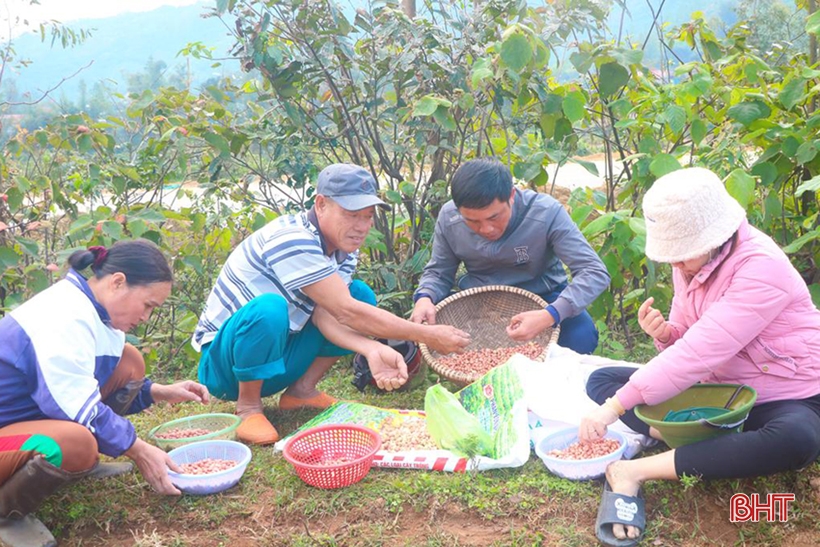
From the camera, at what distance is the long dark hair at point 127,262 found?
2.41 m

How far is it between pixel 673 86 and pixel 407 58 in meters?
1.29

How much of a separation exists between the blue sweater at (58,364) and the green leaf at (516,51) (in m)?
2.05

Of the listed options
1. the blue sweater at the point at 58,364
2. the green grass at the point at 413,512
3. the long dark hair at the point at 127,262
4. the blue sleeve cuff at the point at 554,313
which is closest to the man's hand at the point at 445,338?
the blue sleeve cuff at the point at 554,313

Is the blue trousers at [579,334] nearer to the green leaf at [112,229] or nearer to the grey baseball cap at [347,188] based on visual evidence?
the grey baseball cap at [347,188]

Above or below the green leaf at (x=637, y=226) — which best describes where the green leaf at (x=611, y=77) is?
above

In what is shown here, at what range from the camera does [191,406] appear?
366 cm

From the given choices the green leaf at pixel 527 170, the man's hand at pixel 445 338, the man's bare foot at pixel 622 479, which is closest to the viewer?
the man's bare foot at pixel 622 479

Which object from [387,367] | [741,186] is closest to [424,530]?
[387,367]

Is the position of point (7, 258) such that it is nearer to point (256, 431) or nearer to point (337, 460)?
point (256, 431)

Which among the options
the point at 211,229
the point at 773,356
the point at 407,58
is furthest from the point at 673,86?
the point at 211,229

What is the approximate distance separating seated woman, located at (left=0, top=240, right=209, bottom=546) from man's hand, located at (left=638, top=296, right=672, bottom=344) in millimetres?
1589

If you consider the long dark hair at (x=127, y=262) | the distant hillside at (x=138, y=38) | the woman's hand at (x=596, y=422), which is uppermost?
the long dark hair at (x=127, y=262)

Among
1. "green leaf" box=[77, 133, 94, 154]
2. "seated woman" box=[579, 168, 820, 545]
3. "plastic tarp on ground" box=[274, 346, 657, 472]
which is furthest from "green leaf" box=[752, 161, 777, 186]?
"green leaf" box=[77, 133, 94, 154]

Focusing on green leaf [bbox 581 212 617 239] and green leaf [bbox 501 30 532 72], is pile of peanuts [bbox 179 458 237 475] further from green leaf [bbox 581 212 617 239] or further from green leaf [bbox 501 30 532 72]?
green leaf [bbox 501 30 532 72]
